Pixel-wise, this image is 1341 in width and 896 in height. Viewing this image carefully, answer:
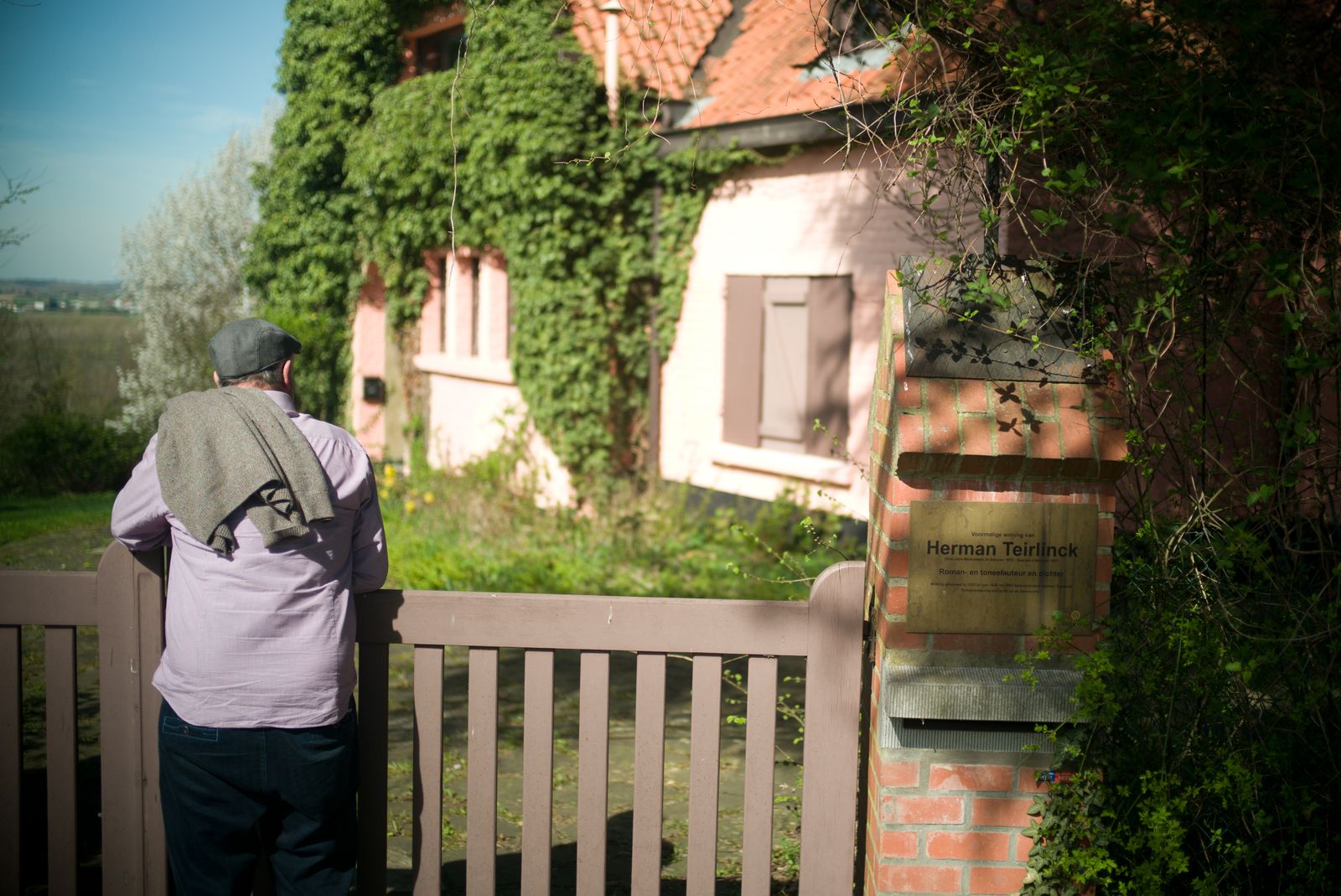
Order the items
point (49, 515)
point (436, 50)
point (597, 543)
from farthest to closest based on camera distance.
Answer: point (436, 50)
point (49, 515)
point (597, 543)

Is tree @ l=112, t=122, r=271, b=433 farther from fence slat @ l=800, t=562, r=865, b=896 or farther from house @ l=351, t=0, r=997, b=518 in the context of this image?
fence slat @ l=800, t=562, r=865, b=896

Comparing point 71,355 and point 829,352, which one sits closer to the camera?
point 829,352

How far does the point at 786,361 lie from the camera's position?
961cm

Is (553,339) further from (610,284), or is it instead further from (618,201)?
(618,201)

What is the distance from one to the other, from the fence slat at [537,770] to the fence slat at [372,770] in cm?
37

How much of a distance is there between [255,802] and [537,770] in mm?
663

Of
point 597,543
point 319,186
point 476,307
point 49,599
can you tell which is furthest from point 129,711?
point 319,186

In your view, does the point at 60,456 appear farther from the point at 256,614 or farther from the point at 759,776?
the point at 759,776

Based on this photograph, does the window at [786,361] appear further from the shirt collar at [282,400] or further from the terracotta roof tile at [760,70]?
the shirt collar at [282,400]

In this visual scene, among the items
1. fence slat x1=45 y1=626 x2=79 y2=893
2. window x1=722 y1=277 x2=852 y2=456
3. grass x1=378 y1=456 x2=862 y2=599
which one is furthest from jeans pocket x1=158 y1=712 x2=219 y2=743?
window x1=722 y1=277 x2=852 y2=456

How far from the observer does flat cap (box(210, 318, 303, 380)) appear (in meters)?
2.81

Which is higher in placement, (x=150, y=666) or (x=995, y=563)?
(x=995, y=563)

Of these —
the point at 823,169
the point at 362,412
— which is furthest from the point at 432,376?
the point at 823,169

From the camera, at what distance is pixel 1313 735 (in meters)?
2.93
